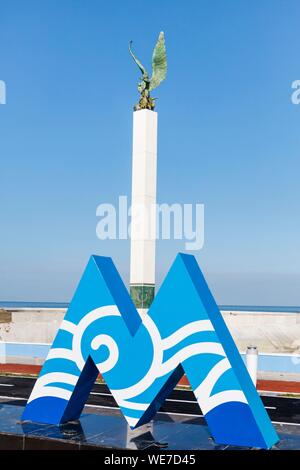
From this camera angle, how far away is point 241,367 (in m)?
8.31

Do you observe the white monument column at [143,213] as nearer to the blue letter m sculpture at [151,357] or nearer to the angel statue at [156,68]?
the angel statue at [156,68]

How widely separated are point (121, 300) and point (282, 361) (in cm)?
987

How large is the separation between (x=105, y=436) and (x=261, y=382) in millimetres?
9610

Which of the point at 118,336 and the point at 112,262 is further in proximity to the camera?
the point at 112,262

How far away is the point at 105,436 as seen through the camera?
27.9 ft

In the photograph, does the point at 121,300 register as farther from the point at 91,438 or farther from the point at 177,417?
the point at 177,417

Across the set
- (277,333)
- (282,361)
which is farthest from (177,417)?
(277,333)

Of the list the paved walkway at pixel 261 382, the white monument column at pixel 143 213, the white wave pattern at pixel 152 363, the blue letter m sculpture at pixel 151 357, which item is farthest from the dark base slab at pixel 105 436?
the white monument column at pixel 143 213

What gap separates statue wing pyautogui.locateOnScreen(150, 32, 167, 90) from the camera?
22375 mm

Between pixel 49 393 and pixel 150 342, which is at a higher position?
pixel 150 342

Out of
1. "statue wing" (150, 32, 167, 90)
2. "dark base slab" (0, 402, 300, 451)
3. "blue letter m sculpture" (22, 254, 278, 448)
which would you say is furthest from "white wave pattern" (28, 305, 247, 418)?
"statue wing" (150, 32, 167, 90)
